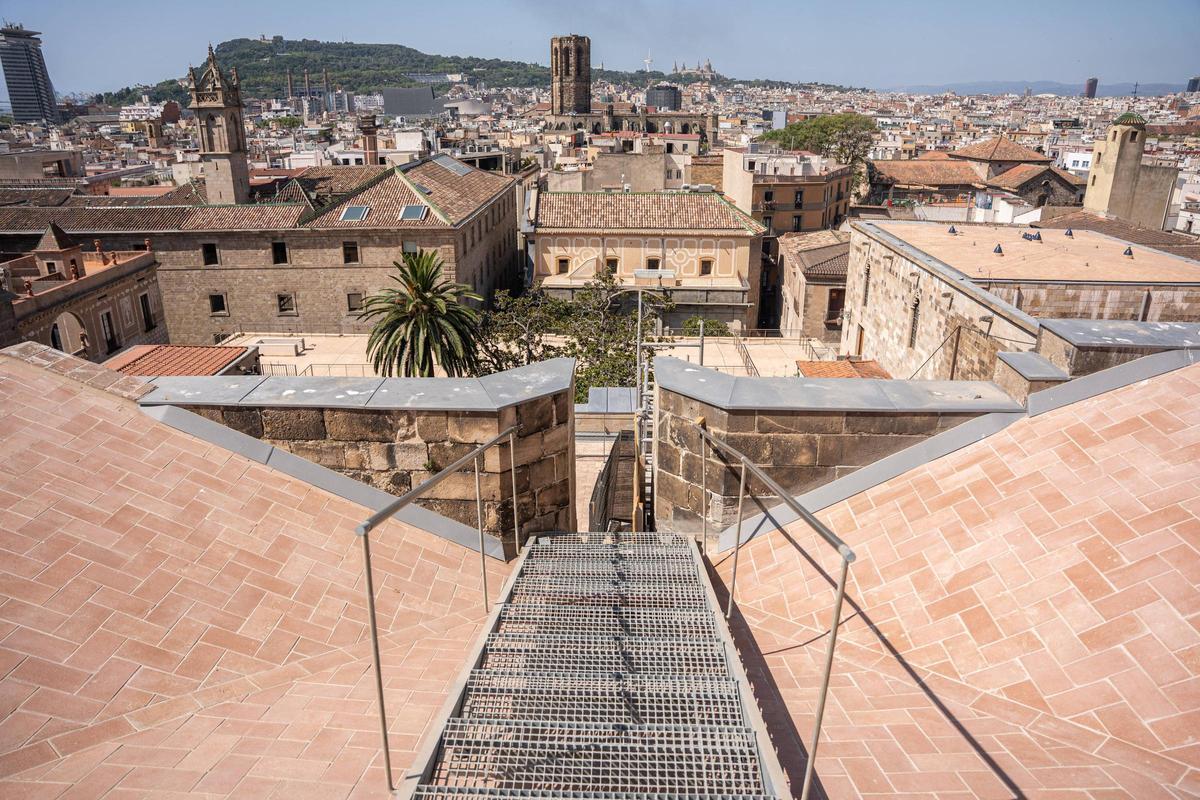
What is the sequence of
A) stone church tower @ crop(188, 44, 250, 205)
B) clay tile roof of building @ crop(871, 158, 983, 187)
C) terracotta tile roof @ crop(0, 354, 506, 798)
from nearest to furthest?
terracotta tile roof @ crop(0, 354, 506, 798)
stone church tower @ crop(188, 44, 250, 205)
clay tile roof of building @ crop(871, 158, 983, 187)

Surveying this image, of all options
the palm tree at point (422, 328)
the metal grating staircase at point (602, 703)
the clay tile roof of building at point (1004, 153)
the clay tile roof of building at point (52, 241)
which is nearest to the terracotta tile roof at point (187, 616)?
the metal grating staircase at point (602, 703)

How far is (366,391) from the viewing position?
21.6 feet

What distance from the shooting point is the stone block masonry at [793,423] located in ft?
21.2

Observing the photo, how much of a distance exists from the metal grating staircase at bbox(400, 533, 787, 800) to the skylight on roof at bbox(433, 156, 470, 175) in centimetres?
4101

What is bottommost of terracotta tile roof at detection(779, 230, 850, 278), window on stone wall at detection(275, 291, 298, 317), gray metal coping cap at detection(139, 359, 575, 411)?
window on stone wall at detection(275, 291, 298, 317)

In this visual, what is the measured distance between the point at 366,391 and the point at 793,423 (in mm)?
3697

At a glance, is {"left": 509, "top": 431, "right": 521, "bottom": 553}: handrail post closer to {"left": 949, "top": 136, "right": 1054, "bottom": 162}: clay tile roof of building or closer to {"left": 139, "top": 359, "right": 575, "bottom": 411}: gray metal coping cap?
{"left": 139, "top": 359, "right": 575, "bottom": 411}: gray metal coping cap

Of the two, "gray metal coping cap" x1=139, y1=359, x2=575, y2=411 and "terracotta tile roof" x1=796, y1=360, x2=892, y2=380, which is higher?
"gray metal coping cap" x1=139, y1=359, x2=575, y2=411

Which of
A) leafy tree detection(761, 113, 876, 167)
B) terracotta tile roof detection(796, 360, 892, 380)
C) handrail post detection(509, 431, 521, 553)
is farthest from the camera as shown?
leafy tree detection(761, 113, 876, 167)

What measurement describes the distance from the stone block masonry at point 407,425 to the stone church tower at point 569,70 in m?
134

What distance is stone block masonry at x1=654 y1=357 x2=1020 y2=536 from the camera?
645 cm

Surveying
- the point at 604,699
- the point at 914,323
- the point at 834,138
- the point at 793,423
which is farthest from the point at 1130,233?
the point at 834,138

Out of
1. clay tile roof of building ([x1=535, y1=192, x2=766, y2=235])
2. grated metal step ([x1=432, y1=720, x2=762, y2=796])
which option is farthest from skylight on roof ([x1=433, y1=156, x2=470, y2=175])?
grated metal step ([x1=432, y1=720, x2=762, y2=796])

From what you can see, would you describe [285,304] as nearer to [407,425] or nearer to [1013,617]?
[407,425]
